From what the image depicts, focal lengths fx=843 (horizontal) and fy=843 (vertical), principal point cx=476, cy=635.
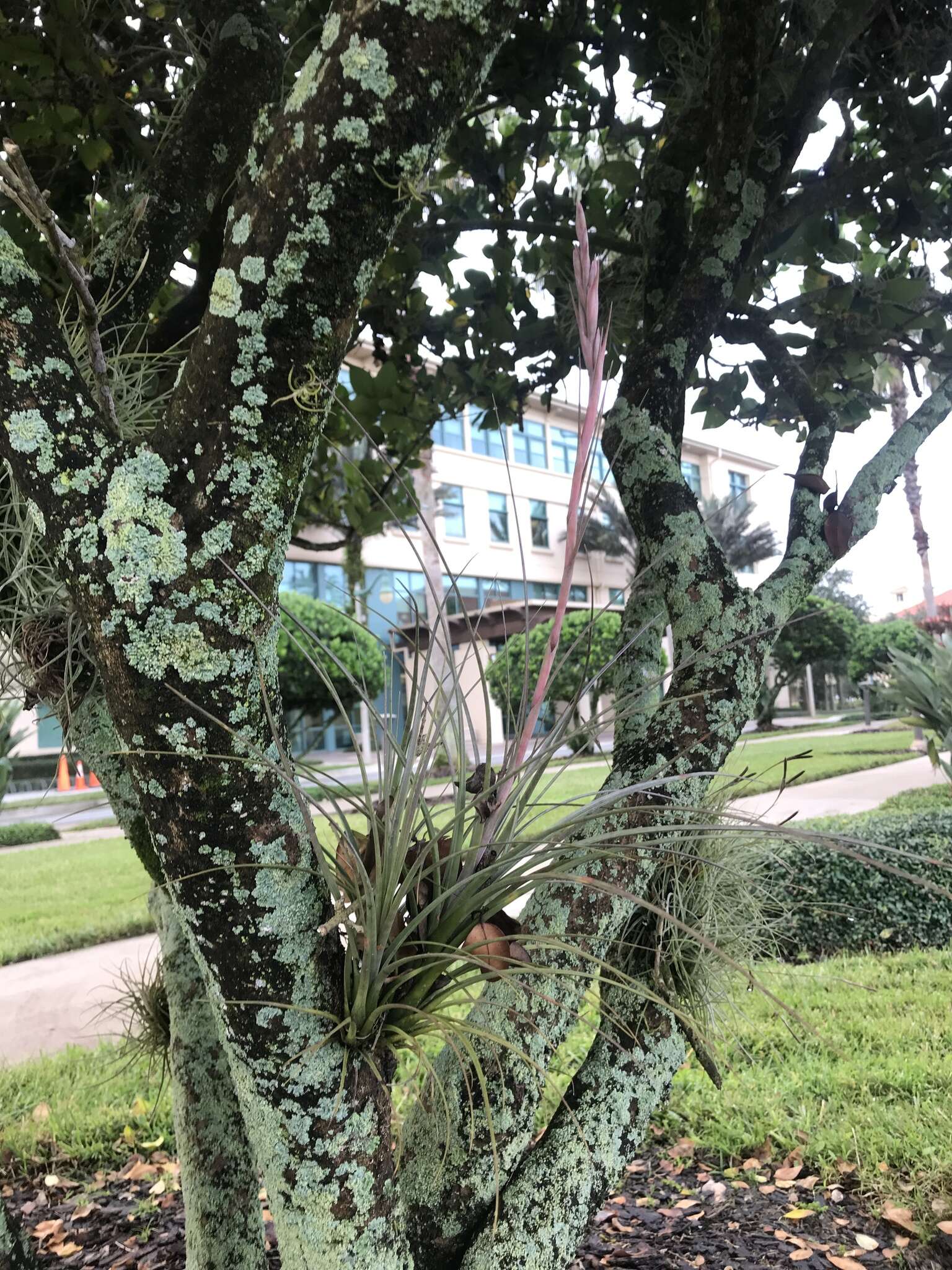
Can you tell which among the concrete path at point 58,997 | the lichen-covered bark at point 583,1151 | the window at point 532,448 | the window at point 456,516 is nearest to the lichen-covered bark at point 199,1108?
the lichen-covered bark at point 583,1151

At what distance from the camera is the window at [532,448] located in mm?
25375

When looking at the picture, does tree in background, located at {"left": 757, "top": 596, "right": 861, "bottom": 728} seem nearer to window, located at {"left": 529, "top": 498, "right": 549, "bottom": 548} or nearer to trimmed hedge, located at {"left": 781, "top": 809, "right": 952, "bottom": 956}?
window, located at {"left": 529, "top": 498, "right": 549, "bottom": 548}

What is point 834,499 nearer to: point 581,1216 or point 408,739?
point 408,739

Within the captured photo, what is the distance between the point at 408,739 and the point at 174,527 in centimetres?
41

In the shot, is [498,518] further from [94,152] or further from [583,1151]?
[583,1151]

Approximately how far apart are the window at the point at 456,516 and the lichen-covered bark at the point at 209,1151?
22.3 meters

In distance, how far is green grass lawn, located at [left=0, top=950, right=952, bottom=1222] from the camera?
7.93ft

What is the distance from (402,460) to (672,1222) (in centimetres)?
237

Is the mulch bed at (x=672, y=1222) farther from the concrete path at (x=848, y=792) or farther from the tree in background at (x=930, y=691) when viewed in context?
the concrete path at (x=848, y=792)

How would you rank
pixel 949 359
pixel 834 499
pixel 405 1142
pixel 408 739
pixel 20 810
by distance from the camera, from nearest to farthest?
pixel 408 739 → pixel 405 1142 → pixel 834 499 → pixel 949 359 → pixel 20 810

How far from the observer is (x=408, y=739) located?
115 cm

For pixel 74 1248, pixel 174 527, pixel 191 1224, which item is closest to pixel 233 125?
pixel 174 527

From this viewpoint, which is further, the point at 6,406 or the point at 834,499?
the point at 834,499

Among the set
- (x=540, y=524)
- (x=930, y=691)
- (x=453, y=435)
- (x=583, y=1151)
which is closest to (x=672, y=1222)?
(x=583, y=1151)
